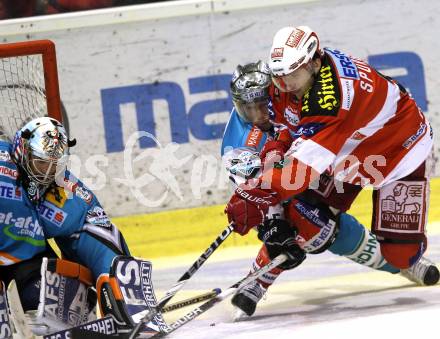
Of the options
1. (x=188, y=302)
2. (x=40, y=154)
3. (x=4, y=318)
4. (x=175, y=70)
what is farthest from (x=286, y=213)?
(x=175, y=70)

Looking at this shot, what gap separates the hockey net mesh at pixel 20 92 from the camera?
4.52 metres

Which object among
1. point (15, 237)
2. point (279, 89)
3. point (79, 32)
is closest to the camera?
point (15, 237)

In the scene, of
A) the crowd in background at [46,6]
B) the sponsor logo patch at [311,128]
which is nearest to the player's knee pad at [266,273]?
the sponsor logo patch at [311,128]

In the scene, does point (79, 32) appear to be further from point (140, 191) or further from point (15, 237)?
point (15, 237)

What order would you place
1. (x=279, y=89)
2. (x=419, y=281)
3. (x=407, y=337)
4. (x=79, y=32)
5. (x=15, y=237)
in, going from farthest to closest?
(x=79, y=32), (x=419, y=281), (x=279, y=89), (x=15, y=237), (x=407, y=337)

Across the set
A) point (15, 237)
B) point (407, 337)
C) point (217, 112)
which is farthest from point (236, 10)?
point (407, 337)

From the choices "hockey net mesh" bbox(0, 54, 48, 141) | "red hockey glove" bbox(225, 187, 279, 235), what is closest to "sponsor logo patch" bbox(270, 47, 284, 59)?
"red hockey glove" bbox(225, 187, 279, 235)

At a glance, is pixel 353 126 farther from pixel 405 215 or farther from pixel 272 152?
pixel 405 215

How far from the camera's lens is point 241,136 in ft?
15.0

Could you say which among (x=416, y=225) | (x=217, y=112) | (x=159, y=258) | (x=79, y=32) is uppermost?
(x=79, y=32)

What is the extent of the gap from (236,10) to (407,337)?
9.51 ft

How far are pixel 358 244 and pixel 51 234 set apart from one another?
4.18 feet

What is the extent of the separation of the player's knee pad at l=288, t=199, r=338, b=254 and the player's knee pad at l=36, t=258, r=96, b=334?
881 millimetres

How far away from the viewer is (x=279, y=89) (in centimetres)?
413
